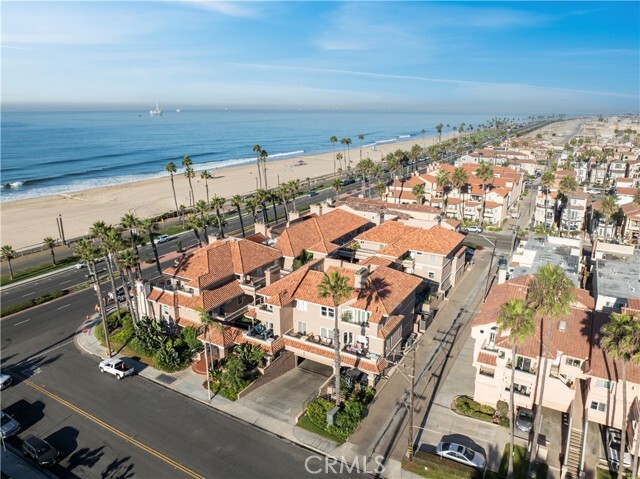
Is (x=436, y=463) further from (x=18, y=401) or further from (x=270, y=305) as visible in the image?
(x=18, y=401)

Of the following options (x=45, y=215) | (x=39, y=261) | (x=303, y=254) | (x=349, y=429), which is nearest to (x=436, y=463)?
(x=349, y=429)

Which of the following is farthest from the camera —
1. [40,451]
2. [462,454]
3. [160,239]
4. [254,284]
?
[160,239]

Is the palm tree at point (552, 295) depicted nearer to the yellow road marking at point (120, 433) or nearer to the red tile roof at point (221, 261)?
the yellow road marking at point (120, 433)

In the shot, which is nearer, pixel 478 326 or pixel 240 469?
pixel 240 469

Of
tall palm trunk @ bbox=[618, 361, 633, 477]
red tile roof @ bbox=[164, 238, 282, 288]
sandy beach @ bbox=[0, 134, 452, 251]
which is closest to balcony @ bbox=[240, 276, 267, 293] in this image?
red tile roof @ bbox=[164, 238, 282, 288]

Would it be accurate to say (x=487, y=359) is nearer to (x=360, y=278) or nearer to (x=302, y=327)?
(x=360, y=278)

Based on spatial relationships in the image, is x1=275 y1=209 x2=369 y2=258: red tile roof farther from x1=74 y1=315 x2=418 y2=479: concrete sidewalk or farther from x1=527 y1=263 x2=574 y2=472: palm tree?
x1=527 y1=263 x2=574 y2=472: palm tree

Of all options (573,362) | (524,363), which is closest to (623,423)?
(573,362)
